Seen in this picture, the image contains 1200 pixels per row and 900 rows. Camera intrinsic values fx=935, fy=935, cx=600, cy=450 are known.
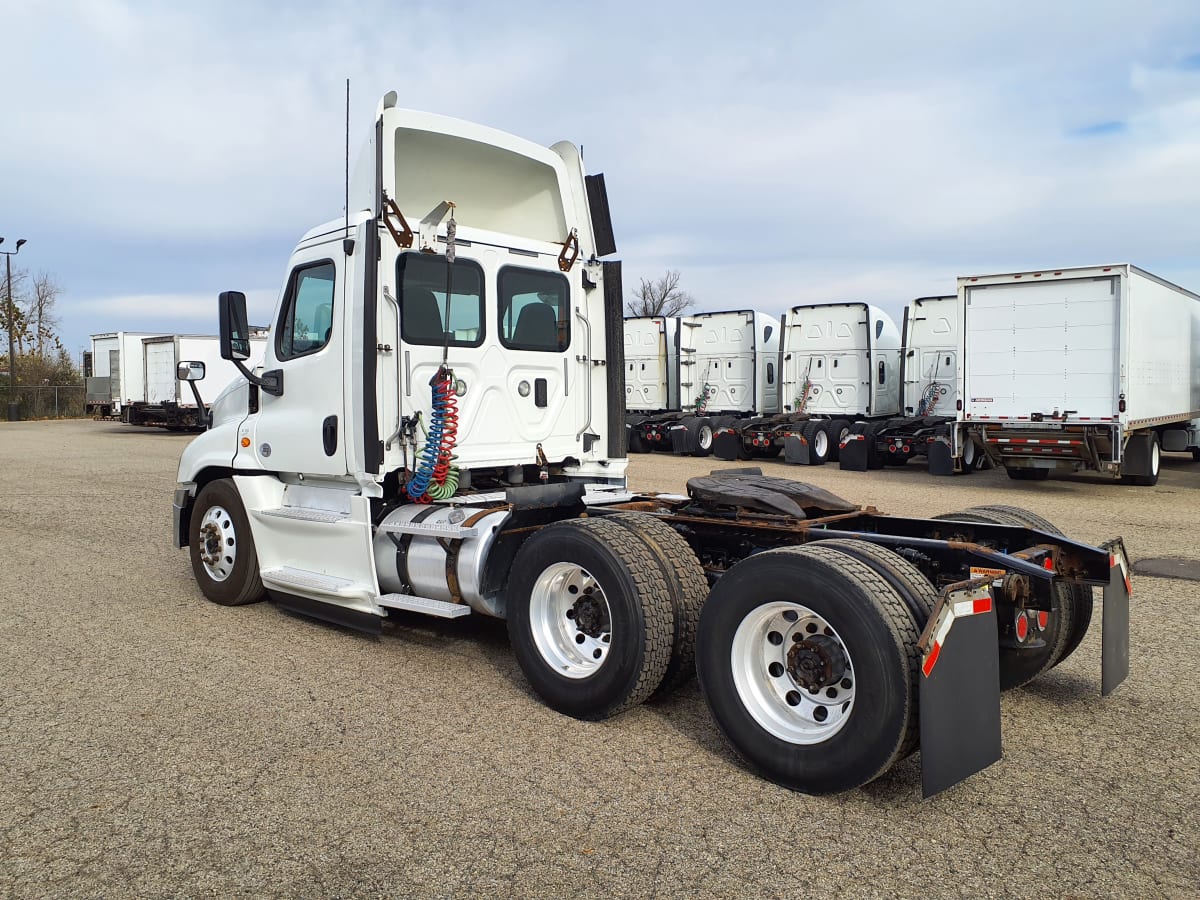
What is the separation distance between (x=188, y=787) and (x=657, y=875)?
2040 mm

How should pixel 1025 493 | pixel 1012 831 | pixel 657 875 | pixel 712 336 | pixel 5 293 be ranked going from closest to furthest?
pixel 657 875
pixel 1012 831
pixel 1025 493
pixel 712 336
pixel 5 293

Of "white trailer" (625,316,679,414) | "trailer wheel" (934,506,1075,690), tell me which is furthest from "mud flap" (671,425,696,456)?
"trailer wheel" (934,506,1075,690)

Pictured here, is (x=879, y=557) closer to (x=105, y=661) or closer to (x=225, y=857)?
(x=225, y=857)

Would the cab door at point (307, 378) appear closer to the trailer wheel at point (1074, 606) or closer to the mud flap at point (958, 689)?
the mud flap at point (958, 689)

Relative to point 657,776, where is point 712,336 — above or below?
above

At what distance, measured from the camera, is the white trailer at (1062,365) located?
1384cm

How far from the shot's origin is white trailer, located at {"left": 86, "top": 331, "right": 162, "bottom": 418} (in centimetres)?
3216

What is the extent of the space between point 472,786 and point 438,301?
3.28 meters

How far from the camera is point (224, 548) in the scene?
702 centimetres

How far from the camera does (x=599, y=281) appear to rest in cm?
704

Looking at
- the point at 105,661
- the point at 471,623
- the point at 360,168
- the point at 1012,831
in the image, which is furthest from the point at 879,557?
the point at 105,661

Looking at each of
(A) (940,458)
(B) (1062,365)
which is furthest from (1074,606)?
(A) (940,458)

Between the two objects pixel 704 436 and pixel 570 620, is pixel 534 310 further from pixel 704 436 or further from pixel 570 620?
pixel 704 436

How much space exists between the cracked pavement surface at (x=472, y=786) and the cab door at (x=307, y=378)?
123cm
